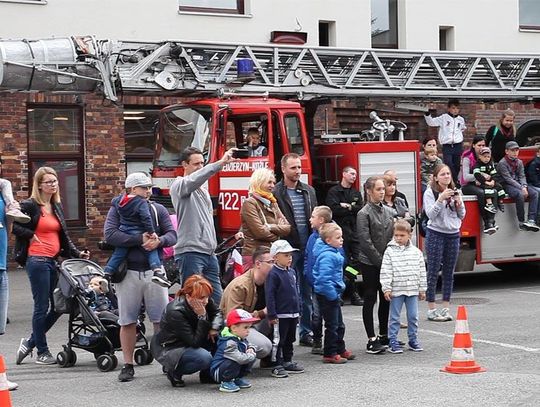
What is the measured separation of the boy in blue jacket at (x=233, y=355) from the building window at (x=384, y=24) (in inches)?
601

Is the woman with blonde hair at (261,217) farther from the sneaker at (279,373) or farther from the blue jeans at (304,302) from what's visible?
the sneaker at (279,373)

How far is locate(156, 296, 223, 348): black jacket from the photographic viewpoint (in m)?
8.71

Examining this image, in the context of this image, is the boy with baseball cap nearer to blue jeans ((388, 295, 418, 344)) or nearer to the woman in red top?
blue jeans ((388, 295, 418, 344))

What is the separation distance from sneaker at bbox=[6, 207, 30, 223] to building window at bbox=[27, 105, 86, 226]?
997cm

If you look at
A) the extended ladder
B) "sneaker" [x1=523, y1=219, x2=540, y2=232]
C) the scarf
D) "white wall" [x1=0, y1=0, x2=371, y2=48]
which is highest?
"white wall" [x1=0, y1=0, x2=371, y2=48]

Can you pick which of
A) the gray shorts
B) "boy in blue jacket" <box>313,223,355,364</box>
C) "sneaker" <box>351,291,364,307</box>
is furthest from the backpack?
the gray shorts

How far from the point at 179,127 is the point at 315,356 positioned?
502 cm

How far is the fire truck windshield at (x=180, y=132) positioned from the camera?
1387 cm

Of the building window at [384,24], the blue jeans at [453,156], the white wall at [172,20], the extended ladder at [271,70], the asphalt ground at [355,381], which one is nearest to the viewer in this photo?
the asphalt ground at [355,381]

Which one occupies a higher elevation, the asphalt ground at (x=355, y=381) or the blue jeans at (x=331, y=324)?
the blue jeans at (x=331, y=324)

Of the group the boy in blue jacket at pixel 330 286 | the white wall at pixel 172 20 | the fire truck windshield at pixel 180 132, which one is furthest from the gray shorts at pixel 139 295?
the white wall at pixel 172 20

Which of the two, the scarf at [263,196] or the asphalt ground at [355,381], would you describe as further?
the scarf at [263,196]

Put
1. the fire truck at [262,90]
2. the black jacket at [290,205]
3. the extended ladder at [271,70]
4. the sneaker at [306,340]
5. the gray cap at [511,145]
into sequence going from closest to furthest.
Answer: the sneaker at [306,340], the black jacket at [290,205], the extended ladder at [271,70], the fire truck at [262,90], the gray cap at [511,145]

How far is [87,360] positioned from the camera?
1045 cm
